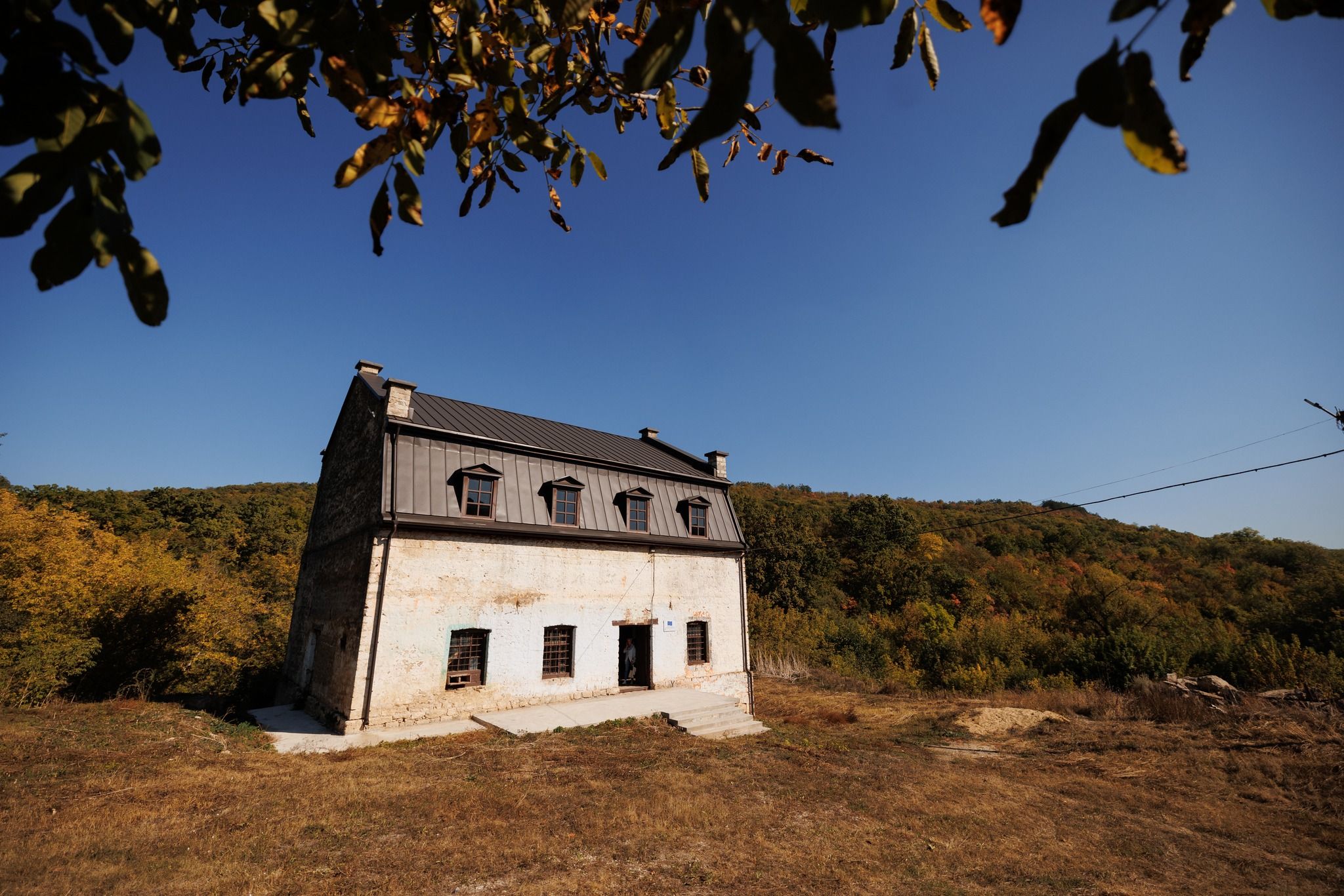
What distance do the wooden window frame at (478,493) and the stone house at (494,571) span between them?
37 millimetres

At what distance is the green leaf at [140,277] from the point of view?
1133 mm

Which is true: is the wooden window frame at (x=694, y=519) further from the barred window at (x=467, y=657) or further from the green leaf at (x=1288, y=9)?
the green leaf at (x=1288, y=9)

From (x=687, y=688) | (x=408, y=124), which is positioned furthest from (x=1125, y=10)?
(x=687, y=688)

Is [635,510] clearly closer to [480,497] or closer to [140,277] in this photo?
[480,497]

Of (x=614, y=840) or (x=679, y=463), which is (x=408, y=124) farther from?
(x=679, y=463)

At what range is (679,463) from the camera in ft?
67.2

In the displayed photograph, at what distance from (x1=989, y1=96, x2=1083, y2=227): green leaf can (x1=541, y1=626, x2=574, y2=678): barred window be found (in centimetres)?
1480

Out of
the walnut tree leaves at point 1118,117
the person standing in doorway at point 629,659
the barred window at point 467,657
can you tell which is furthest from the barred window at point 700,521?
the walnut tree leaves at point 1118,117

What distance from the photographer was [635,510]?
16844mm

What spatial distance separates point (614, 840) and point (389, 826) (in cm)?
282

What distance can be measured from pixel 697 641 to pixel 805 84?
58.8 feet

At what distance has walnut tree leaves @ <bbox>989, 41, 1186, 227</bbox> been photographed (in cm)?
92

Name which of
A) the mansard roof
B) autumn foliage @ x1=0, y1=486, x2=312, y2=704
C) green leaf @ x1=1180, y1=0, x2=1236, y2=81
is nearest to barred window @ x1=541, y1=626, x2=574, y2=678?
the mansard roof

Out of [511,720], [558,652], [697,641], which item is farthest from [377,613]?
[697,641]
